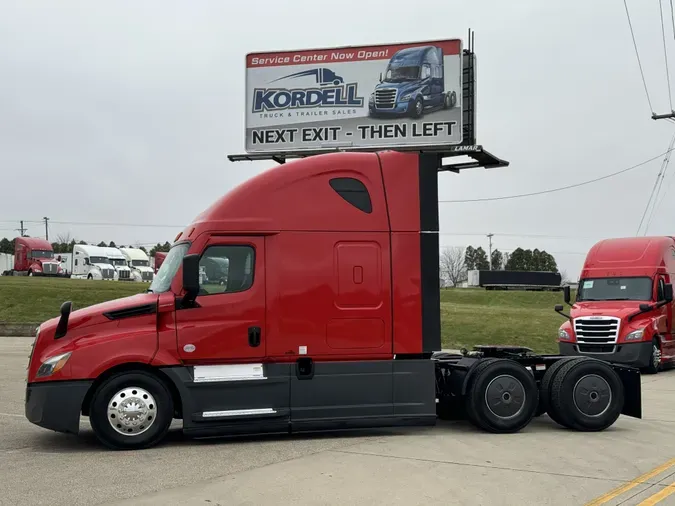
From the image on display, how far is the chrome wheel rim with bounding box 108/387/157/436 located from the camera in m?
8.27

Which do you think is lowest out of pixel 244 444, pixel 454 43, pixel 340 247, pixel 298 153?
pixel 244 444

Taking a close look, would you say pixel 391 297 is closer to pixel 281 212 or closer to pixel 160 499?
pixel 281 212

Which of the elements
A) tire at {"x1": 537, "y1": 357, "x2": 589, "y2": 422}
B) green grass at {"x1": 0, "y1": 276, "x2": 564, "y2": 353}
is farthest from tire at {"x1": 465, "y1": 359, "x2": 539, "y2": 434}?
green grass at {"x1": 0, "y1": 276, "x2": 564, "y2": 353}

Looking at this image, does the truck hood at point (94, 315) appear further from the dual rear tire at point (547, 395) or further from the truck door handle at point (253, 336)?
the dual rear tire at point (547, 395)

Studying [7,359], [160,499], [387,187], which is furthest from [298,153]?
[160,499]

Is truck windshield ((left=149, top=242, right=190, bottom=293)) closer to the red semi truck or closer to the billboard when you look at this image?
the red semi truck

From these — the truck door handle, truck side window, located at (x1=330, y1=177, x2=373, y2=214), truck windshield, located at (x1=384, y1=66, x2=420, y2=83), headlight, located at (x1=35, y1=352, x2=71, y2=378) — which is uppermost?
truck windshield, located at (x1=384, y1=66, x2=420, y2=83)

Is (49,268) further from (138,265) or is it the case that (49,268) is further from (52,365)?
(52,365)

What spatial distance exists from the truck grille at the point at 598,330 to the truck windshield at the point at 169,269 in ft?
40.8

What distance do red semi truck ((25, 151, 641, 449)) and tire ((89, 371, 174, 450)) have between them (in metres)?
0.01

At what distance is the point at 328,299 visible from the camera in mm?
9016

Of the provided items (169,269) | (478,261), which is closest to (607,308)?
(169,269)

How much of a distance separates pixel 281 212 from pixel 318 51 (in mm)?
19943

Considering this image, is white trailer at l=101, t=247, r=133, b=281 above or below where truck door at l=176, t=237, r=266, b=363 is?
above
